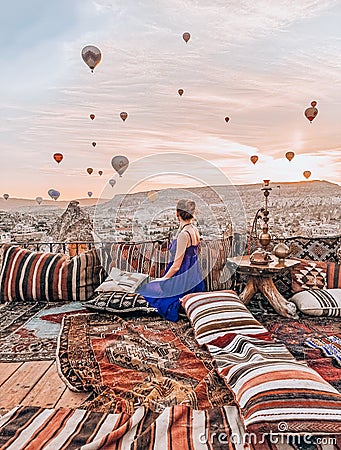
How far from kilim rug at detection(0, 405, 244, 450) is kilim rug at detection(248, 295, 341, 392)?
838 millimetres

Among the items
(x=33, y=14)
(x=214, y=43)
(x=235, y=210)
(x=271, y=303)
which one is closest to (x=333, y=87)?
(x=214, y=43)

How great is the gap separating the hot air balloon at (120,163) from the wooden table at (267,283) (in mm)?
1787

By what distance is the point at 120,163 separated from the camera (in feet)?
16.6

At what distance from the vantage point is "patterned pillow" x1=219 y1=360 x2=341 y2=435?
5.02 ft

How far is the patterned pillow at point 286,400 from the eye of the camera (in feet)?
5.02

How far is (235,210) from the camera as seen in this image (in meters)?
4.73

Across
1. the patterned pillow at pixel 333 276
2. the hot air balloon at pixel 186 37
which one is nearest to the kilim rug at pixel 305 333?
the patterned pillow at pixel 333 276

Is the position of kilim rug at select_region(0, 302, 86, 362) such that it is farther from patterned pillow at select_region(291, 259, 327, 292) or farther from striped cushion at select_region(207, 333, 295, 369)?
patterned pillow at select_region(291, 259, 327, 292)

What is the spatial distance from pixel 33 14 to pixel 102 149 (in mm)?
1595

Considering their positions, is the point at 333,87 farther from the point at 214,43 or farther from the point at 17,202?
the point at 17,202

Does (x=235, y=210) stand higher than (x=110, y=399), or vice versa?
(x=235, y=210)

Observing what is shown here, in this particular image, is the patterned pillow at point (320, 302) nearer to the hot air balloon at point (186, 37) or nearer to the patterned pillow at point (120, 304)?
the patterned pillow at point (120, 304)

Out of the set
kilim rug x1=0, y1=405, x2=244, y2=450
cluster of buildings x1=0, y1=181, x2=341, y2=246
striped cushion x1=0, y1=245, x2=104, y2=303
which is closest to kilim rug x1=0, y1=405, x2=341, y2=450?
kilim rug x1=0, y1=405, x2=244, y2=450

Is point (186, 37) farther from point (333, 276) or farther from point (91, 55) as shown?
point (333, 276)
